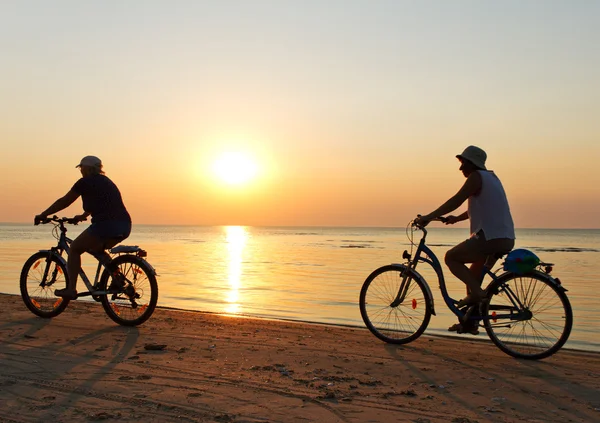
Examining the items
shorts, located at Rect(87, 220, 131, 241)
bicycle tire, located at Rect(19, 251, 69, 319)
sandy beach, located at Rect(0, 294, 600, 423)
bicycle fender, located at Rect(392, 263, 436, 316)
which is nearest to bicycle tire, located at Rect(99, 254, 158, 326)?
sandy beach, located at Rect(0, 294, 600, 423)

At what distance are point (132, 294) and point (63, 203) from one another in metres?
1.60

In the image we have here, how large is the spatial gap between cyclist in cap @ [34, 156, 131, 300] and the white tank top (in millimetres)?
4769

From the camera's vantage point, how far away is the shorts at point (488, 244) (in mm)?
6371

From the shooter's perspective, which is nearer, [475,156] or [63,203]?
[475,156]

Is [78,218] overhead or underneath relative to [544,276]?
overhead

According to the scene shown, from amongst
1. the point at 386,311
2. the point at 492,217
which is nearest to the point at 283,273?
the point at 386,311

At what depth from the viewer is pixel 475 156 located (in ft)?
21.3

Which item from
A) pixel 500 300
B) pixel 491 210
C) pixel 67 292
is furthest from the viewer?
pixel 67 292

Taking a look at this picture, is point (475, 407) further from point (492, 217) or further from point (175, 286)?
point (175, 286)

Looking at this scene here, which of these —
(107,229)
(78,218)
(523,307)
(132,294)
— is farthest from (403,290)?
(78,218)

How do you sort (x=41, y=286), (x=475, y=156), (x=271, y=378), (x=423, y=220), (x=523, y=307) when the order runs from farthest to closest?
1. (x=41, y=286)
2. (x=423, y=220)
3. (x=475, y=156)
4. (x=523, y=307)
5. (x=271, y=378)

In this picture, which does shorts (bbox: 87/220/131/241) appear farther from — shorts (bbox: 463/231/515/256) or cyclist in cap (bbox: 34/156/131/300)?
shorts (bbox: 463/231/515/256)

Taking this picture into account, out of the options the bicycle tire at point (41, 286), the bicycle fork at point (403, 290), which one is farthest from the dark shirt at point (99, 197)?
the bicycle fork at point (403, 290)

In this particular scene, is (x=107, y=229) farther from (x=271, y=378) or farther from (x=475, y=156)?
(x=475, y=156)
